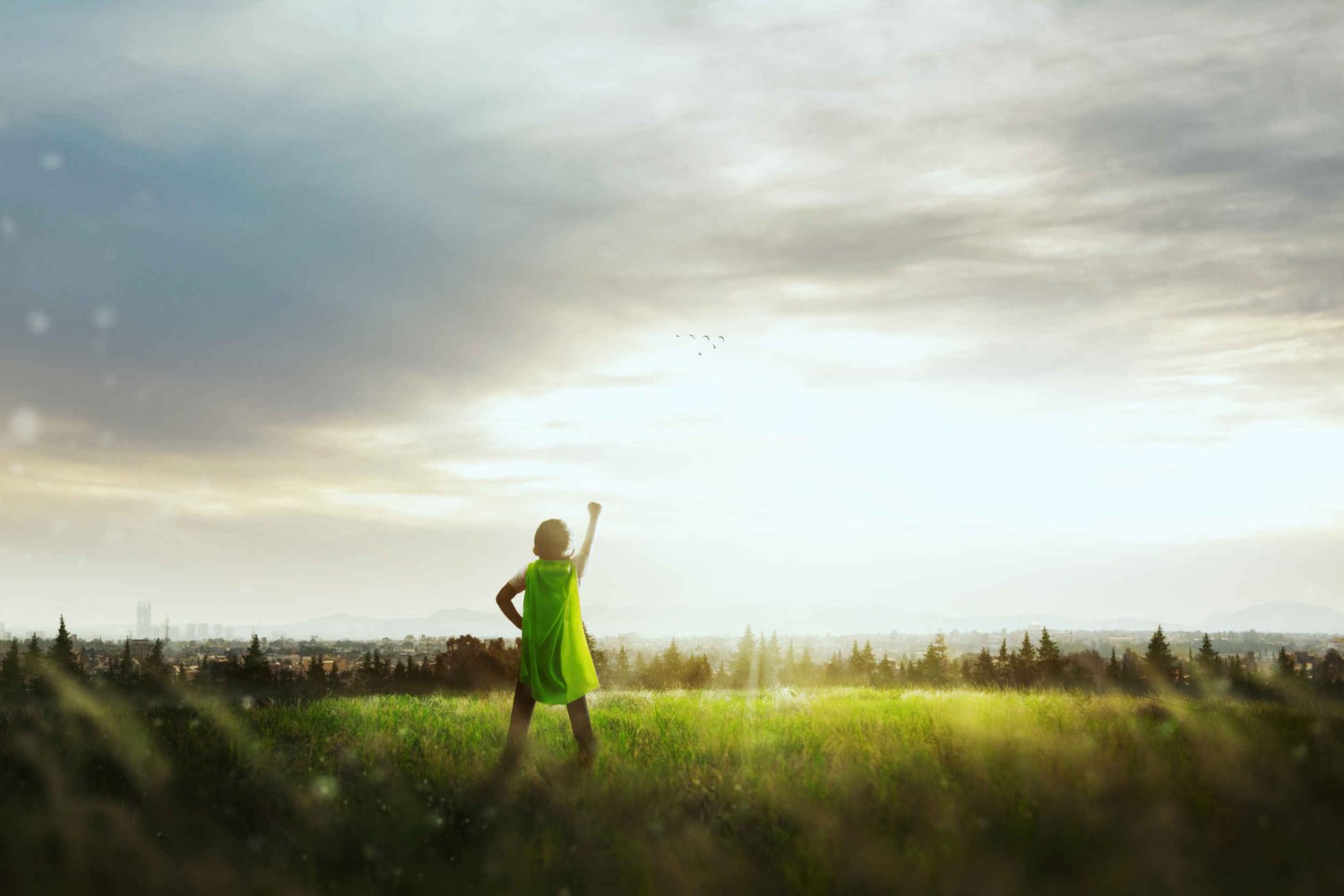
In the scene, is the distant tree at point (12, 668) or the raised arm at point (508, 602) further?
the distant tree at point (12, 668)

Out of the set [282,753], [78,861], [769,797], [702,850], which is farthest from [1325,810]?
[282,753]

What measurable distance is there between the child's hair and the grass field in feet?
6.96

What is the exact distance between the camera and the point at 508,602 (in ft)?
31.0

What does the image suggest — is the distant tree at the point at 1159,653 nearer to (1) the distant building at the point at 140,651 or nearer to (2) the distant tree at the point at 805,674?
(2) the distant tree at the point at 805,674

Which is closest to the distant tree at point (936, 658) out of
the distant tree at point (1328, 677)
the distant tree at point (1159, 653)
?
the distant tree at point (1159, 653)

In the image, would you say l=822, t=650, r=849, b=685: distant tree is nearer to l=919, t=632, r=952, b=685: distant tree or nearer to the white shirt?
l=919, t=632, r=952, b=685: distant tree

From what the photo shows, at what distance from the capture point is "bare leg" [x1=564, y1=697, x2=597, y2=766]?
30.9 feet

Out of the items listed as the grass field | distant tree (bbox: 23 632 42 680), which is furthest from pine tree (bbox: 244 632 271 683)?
the grass field

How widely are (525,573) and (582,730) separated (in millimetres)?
1682

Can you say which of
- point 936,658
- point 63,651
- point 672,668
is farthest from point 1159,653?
point 63,651

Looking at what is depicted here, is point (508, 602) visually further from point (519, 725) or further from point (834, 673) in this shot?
point (834, 673)

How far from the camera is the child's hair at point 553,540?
9.51 m

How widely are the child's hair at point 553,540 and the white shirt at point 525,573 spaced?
189 millimetres

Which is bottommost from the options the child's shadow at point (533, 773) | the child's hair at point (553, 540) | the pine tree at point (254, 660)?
the pine tree at point (254, 660)
